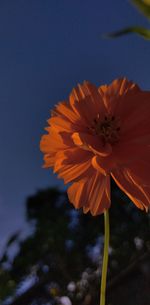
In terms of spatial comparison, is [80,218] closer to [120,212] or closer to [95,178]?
[120,212]

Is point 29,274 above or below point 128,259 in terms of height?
above

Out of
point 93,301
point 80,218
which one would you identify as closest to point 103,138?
point 93,301

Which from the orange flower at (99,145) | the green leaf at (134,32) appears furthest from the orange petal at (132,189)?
the green leaf at (134,32)

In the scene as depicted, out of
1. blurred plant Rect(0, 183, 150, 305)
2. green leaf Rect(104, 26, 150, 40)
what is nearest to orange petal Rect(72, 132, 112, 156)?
green leaf Rect(104, 26, 150, 40)

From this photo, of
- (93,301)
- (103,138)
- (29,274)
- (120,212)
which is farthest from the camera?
(120,212)

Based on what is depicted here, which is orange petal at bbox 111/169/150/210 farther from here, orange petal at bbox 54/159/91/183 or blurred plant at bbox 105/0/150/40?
blurred plant at bbox 105/0/150/40

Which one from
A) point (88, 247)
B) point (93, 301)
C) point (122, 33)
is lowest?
point (93, 301)

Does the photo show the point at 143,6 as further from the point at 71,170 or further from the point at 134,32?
the point at 71,170

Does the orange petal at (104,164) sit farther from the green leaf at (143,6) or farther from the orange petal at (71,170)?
the green leaf at (143,6)
